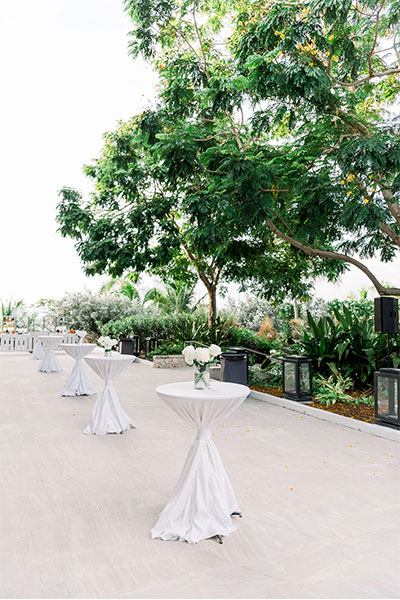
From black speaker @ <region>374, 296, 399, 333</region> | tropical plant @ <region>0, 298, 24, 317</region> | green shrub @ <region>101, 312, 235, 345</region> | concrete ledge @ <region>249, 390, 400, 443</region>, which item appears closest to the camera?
concrete ledge @ <region>249, 390, 400, 443</region>

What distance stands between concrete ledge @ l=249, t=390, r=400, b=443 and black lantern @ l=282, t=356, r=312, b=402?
0.16 meters

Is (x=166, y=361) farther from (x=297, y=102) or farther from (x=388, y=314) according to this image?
(x=297, y=102)

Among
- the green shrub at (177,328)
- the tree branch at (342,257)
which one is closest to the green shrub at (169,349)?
the green shrub at (177,328)

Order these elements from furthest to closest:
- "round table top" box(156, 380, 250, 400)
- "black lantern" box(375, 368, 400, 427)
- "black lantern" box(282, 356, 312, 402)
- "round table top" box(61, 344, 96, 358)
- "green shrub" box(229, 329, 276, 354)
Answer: "green shrub" box(229, 329, 276, 354), "round table top" box(61, 344, 96, 358), "black lantern" box(282, 356, 312, 402), "black lantern" box(375, 368, 400, 427), "round table top" box(156, 380, 250, 400)

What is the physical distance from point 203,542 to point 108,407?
3.06 metres

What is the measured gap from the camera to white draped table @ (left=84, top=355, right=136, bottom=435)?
5.65 meters

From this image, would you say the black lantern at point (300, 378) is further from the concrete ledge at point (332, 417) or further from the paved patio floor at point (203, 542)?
the paved patio floor at point (203, 542)

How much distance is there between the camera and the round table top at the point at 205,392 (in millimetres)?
3135

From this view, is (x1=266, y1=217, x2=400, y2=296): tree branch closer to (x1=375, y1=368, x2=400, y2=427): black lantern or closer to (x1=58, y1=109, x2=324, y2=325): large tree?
(x1=58, y1=109, x2=324, y2=325): large tree

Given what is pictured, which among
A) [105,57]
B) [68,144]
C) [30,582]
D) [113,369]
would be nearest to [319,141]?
[113,369]

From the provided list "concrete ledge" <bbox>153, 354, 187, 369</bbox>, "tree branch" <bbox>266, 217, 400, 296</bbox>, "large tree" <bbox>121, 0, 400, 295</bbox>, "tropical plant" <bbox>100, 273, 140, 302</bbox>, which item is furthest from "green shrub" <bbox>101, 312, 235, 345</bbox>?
"tropical plant" <bbox>100, 273, 140, 302</bbox>

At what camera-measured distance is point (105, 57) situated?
15398 mm

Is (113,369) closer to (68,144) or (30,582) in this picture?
(30,582)

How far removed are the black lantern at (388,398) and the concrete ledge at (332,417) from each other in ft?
0.45
